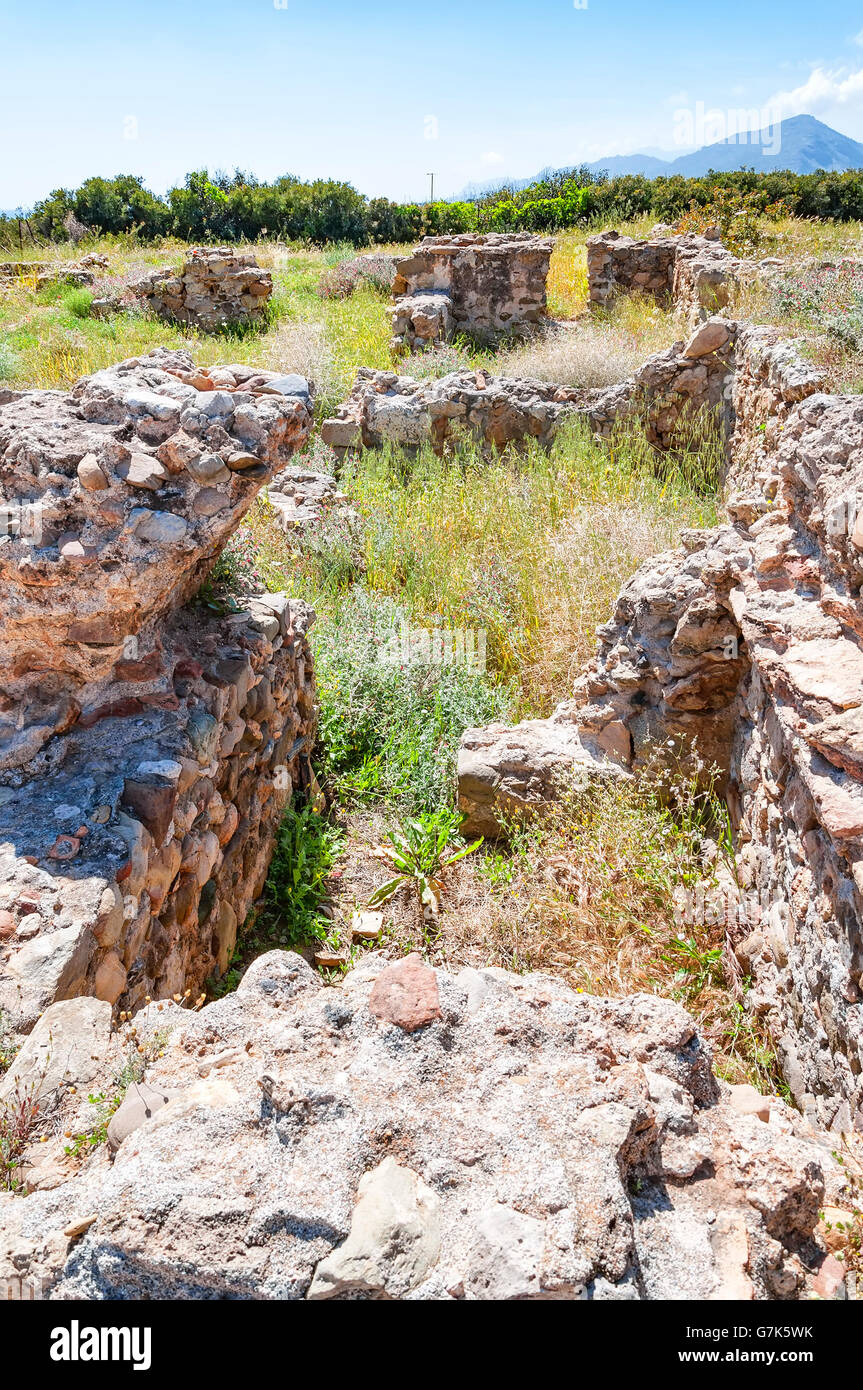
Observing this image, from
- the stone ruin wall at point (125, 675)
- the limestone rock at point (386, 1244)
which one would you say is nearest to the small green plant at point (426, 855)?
the stone ruin wall at point (125, 675)

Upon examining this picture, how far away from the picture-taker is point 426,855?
3.82 metres

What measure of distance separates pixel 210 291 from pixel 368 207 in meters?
10.4

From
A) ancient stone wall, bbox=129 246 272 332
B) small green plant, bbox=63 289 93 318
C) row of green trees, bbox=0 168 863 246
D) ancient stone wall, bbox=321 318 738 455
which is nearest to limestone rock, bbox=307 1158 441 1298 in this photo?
ancient stone wall, bbox=321 318 738 455

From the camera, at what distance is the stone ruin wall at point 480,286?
10.8m

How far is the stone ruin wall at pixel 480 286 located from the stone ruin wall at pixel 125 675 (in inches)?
325

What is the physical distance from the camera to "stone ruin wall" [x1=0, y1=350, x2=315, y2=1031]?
2.49 m

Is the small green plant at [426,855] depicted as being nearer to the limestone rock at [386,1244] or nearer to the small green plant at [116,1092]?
the small green plant at [116,1092]

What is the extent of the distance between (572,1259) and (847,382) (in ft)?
16.9

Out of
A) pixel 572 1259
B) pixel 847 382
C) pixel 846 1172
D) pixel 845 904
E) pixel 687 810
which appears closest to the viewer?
pixel 572 1259

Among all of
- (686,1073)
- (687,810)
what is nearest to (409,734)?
(687,810)

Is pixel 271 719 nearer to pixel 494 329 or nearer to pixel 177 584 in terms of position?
pixel 177 584

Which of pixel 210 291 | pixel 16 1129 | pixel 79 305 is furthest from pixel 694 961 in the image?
pixel 79 305

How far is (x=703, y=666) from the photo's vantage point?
151 inches

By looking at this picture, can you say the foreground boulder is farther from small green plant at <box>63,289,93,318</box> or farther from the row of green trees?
the row of green trees
